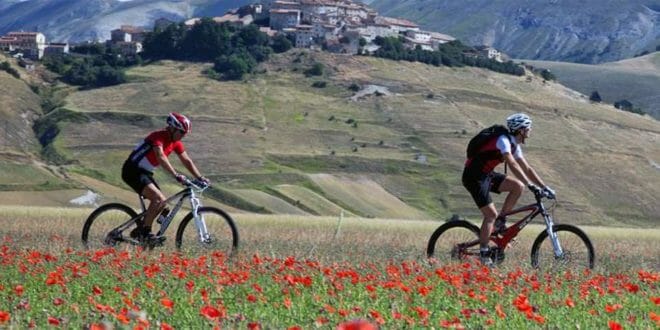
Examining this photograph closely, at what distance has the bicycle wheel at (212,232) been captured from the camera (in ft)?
46.5

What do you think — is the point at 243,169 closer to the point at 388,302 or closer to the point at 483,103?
the point at 483,103

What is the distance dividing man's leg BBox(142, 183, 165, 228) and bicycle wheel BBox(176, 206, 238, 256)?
1.15 ft

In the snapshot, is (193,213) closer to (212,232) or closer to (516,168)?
(212,232)

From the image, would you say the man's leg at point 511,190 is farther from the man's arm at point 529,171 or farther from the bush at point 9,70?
the bush at point 9,70

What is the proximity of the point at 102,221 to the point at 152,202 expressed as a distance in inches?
42.2

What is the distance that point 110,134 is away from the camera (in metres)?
120

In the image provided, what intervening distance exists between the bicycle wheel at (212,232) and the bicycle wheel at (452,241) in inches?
96.7

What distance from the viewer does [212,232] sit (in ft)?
48.1

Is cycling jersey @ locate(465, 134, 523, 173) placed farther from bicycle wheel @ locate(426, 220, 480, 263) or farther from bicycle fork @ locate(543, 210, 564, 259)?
bicycle fork @ locate(543, 210, 564, 259)

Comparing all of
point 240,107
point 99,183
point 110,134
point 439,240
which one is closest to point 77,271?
point 439,240

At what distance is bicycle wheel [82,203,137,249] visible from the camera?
15.0 meters

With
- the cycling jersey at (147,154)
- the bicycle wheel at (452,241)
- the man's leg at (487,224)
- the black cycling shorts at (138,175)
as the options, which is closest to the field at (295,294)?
the man's leg at (487,224)

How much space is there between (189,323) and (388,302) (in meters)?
2.04

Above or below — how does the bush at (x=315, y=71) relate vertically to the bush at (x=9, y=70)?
above
